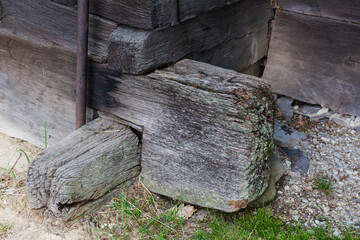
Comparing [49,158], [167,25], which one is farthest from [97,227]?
[167,25]

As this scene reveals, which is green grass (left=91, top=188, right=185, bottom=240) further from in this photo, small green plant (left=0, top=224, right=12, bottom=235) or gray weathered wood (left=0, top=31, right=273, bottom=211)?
small green plant (left=0, top=224, right=12, bottom=235)

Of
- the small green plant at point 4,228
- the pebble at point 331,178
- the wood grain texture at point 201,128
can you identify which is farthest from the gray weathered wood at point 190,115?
the small green plant at point 4,228

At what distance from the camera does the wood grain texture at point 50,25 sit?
267cm

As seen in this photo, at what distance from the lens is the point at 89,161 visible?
2.51 m

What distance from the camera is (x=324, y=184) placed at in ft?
9.84

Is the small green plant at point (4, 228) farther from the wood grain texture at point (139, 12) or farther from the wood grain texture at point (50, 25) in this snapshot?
the wood grain texture at point (139, 12)

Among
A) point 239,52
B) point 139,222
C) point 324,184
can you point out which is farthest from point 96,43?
point 324,184

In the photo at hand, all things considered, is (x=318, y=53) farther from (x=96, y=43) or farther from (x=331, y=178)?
(x=96, y=43)

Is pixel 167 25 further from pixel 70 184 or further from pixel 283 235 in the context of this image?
pixel 283 235

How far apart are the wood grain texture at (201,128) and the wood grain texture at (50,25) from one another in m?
0.24

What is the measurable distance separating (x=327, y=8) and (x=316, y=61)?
45 centimetres

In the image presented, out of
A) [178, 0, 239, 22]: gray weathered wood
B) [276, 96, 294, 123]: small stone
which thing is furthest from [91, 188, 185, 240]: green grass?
[276, 96, 294, 123]: small stone

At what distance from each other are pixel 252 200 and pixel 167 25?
1105 mm

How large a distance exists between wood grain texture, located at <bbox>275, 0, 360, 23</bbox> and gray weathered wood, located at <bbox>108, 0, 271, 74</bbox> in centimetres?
29
